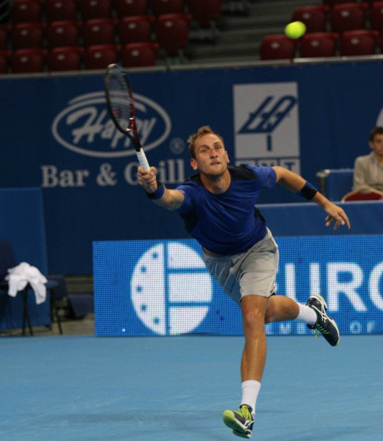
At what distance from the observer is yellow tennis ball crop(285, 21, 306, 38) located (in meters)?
12.7

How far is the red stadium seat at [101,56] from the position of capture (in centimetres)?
1303

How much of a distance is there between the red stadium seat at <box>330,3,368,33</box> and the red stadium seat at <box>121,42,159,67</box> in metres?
2.70

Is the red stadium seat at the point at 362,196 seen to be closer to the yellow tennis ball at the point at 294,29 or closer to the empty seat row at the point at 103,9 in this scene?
the yellow tennis ball at the point at 294,29

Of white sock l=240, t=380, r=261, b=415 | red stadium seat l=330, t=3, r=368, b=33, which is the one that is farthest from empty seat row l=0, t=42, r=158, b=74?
white sock l=240, t=380, r=261, b=415

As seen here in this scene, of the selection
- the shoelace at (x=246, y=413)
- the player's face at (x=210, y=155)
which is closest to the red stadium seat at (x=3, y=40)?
the player's face at (x=210, y=155)

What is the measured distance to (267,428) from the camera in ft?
14.6

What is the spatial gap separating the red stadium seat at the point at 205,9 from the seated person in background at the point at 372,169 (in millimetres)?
4935

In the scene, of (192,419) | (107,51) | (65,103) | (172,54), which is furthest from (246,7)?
(192,419)

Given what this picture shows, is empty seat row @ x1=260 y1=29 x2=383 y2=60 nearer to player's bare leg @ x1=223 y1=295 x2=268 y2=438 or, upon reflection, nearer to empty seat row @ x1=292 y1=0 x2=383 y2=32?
empty seat row @ x1=292 y1=0 x2=383 y2=32

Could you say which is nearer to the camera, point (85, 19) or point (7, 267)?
point (7, 267)

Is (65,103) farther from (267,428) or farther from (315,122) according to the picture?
(267,428)

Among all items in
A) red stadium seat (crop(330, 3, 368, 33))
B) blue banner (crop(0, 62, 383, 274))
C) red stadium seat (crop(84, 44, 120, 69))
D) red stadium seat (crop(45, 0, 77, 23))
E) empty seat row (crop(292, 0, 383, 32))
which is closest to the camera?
blue banner (crop(0, 62, 383, 274))

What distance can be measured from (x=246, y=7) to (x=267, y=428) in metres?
10.7

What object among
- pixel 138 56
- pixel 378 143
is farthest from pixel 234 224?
pixel 138 56
